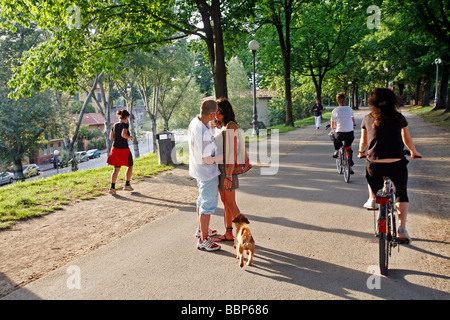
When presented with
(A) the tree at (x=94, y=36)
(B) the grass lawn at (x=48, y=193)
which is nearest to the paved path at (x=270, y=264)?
(B) the grass lawn at (x=48, y=193)

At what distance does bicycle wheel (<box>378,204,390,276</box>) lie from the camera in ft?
12.5

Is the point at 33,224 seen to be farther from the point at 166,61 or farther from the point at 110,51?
the point at 166,61

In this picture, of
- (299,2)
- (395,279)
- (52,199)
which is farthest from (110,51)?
(299,2)

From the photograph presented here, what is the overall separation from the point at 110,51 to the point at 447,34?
692 inches

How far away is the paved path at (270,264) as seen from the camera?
12.0 ft

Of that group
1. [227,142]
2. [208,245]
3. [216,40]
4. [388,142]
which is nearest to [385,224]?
[388,142]

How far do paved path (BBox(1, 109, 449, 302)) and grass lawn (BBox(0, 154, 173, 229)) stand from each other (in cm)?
247

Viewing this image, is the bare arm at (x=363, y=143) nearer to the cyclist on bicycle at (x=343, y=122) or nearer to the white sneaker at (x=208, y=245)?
the white sneaker at (x=208, y=245)

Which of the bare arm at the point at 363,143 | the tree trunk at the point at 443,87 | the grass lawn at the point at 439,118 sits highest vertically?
the tree trunk at the point at 443,87

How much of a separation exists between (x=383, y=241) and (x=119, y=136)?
20.1 ft

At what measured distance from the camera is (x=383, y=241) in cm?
381

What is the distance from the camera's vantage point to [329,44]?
30.7 metres

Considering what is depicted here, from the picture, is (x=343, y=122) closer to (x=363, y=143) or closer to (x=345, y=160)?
(x=345, y=160)

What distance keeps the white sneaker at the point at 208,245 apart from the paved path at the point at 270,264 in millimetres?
83
